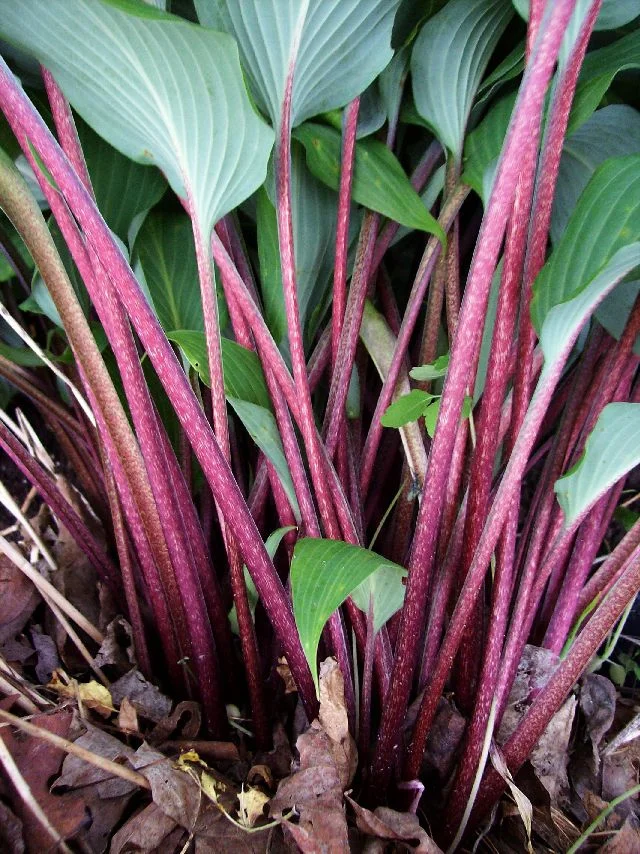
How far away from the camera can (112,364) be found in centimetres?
66

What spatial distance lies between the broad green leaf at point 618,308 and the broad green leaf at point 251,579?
34 centimetres

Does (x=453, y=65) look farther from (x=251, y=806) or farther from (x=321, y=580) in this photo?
(x=251, y=806)

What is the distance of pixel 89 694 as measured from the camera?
58 centimetres

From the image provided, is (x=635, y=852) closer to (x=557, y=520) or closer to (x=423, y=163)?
(x=557, y=520)

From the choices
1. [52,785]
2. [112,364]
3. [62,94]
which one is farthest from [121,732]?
[62,94]

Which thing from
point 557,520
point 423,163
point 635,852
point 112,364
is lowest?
point 635,852

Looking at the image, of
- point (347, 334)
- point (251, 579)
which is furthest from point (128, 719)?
point (347, 334)

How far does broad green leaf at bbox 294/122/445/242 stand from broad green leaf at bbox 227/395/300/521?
8.1 inches

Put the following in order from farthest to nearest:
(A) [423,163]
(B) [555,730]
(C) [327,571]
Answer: (A) [423,163] < (B) [555,730] < (C) [327,571]

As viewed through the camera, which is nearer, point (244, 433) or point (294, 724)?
point (294, 724)

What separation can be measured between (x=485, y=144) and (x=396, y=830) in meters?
0.57

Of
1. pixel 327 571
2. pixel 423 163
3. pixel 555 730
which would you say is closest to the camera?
pixel 327 571

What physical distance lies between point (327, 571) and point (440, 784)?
277mm

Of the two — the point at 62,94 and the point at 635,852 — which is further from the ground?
the point at 62,94
